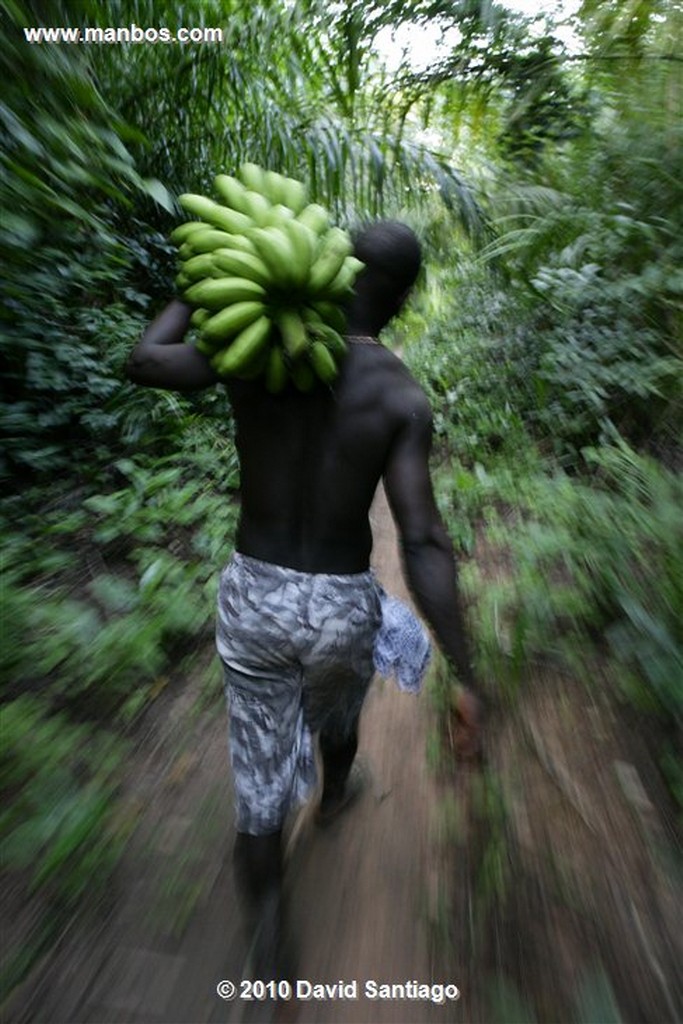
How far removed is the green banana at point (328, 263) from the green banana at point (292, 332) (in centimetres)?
7

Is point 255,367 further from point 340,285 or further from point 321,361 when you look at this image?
point 340,285

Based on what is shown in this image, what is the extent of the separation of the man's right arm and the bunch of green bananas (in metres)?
0.23

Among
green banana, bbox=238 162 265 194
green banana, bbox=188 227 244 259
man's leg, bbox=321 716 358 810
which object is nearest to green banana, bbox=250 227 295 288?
green banana, bbox=188 227 244 259

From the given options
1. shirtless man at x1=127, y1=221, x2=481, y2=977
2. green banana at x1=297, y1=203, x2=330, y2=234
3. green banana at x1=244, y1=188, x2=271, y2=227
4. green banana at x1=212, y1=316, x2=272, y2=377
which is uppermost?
green banana at x1=244, y1=188, x2=271, y2=227

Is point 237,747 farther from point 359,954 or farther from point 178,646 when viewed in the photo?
point 178,646

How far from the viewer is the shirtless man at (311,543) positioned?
1.43 metres

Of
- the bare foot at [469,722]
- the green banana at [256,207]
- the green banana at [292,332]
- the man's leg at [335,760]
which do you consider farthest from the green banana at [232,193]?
the man's leg at [335,760]

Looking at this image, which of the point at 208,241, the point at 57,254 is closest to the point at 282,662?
the point at 208,241

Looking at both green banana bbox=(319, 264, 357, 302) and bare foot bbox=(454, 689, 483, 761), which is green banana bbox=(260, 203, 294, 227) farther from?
bare foot bbox=(454, 689, 483, 761)

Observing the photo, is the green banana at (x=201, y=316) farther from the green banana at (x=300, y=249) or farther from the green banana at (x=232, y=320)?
the green banana at (x=300, y=249)

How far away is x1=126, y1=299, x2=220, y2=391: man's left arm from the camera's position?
1.41 metres

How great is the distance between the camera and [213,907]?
6.09 ft

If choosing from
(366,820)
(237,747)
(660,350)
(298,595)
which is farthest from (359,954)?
(660,350)

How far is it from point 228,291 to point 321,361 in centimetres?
24
